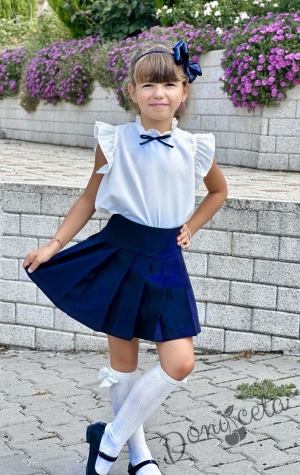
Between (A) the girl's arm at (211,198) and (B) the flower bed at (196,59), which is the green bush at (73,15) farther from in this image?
(A) the girl's arm at (211,198)

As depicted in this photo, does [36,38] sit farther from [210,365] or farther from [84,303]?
[84,303]

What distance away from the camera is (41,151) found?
10945 mm

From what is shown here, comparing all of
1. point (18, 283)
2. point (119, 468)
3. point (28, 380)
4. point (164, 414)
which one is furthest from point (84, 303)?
point (18, 283)

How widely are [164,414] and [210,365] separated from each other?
2.85 feet

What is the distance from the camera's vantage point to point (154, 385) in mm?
2732

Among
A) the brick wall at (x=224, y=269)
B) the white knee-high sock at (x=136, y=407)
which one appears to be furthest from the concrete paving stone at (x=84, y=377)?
the white knee-high sock at (x=136, y=407)

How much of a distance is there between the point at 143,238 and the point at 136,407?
613 mm

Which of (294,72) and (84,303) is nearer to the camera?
(84,303)

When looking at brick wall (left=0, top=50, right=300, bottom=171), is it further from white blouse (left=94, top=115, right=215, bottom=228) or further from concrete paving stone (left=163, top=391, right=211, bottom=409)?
white blouse (left=94, top=115, right=215, bottom=228)

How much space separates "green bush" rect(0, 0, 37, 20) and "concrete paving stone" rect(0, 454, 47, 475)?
19245 mm

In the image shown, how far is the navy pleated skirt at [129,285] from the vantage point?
2768 millimetres

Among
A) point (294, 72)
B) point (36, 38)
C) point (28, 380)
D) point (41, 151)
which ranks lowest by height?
point (28, 380)

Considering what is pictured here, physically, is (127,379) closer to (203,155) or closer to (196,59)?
(203,155)

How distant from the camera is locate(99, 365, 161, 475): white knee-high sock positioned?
9.48 feet
